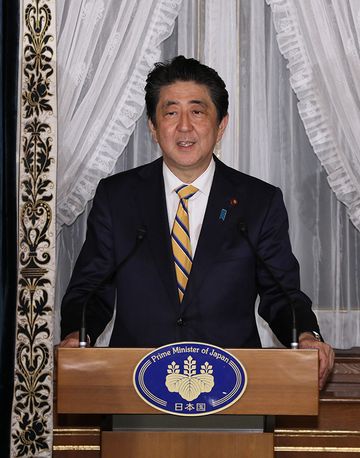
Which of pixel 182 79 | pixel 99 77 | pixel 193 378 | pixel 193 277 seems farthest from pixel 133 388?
pixel 99 77

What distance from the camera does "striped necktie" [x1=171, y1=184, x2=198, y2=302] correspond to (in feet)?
8.63

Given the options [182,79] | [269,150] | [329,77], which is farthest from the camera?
[269,150]

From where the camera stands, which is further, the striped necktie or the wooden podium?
the striped necktie

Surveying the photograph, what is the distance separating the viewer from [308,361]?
6.43 feet

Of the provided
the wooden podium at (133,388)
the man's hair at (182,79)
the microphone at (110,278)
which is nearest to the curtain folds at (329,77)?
the man's hair at (182,79)

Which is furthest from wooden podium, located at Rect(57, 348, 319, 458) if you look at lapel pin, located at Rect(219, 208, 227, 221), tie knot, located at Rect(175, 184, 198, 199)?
tie knot, located at Rect(175, 184, 198, 199)

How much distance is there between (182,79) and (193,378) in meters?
1.15

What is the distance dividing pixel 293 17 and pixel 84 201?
113 centimetres

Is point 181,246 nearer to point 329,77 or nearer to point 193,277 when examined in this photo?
point 193,277

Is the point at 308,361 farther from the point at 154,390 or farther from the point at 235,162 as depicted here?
the point at 235,162

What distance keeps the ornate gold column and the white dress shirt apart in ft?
1.13

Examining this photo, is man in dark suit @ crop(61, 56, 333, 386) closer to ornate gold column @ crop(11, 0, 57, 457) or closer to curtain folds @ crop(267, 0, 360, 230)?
ornate gold column @ crop(11, 0, 57, 457)

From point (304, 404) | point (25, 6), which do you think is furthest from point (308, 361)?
point (25, 6)

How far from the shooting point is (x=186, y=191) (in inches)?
108
